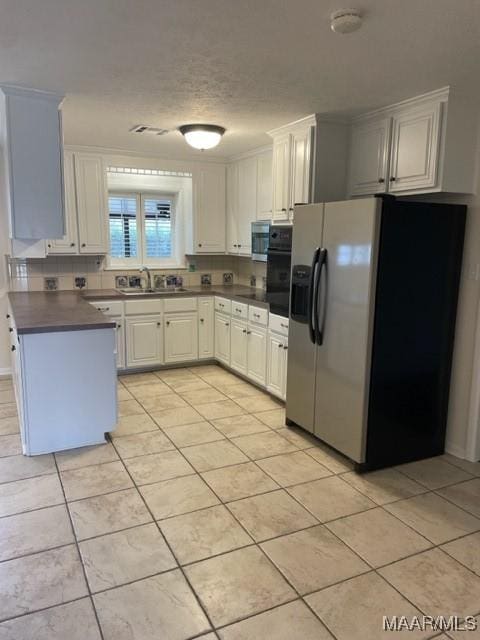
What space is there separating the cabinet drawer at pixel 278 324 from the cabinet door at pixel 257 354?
167 mm

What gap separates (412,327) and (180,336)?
280 cm

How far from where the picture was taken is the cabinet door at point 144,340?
16.1 ft

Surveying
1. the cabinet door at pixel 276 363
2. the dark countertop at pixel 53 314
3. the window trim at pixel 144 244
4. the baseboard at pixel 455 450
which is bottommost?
the baseboard at pixel 455 450

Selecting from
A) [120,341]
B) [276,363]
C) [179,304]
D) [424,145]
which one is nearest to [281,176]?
→ [424,145]

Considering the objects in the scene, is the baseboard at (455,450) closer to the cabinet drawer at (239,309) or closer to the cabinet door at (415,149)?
the cabinet door at (415,149)

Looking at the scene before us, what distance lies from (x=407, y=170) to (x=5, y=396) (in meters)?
3.84

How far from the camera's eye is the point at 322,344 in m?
3.19

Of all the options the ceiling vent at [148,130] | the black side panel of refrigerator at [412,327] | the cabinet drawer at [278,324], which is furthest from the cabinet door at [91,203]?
the black side panel of refrigerator at [412,327]

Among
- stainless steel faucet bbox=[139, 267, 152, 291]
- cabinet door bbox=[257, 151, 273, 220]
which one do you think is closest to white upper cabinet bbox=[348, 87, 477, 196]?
cabinet door bbox=[257, 151, 273, 220]

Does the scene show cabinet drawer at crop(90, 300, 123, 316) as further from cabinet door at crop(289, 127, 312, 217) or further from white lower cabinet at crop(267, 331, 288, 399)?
cabinet door at crop(289, 127, 312, 217)

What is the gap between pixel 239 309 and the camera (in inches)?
186

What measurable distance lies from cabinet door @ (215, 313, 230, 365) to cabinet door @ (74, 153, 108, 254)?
4.84ft

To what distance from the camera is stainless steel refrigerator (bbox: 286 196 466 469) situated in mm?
2789

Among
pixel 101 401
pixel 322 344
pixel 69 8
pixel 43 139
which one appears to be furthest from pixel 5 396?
pixel 69 8
